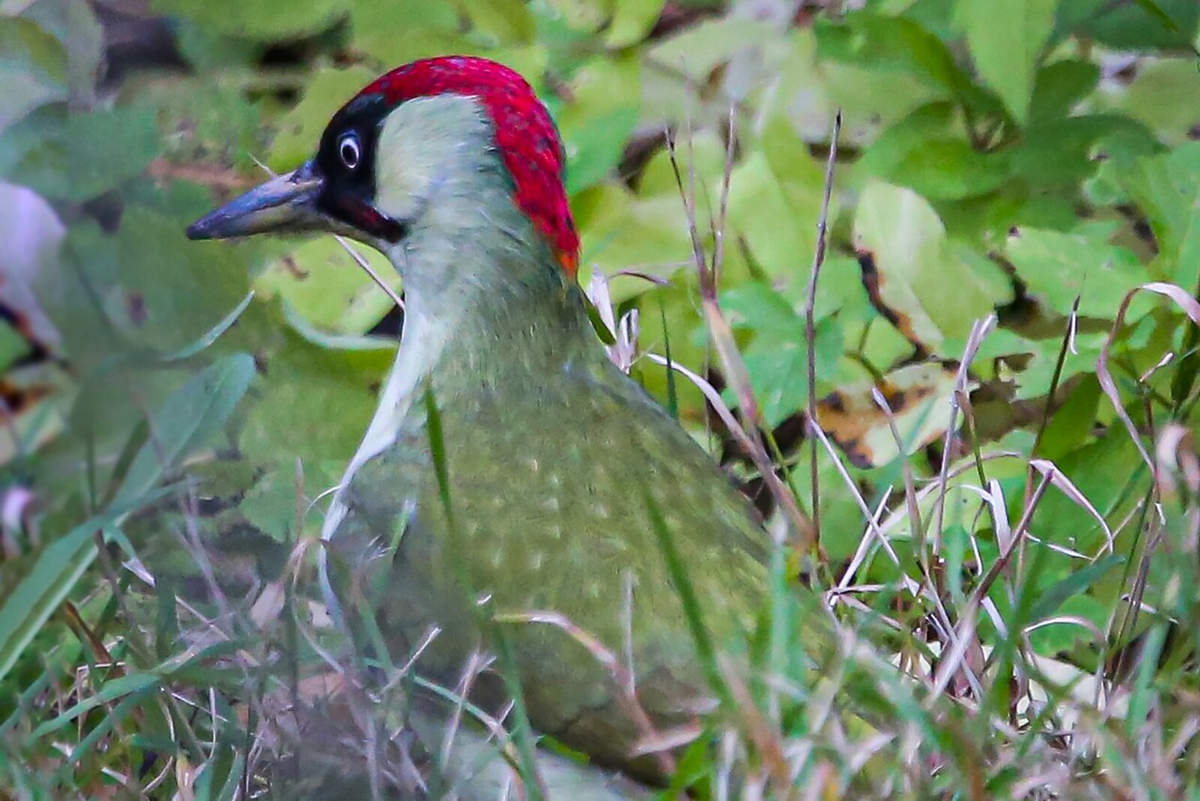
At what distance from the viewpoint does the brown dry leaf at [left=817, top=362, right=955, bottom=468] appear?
53.1 inches

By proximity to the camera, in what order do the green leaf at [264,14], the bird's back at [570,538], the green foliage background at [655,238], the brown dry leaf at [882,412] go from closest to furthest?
the bird's back at [570,538] < the green foliage background at [655,238] < the brown dry leaf at [882,412] < the green leaf at [264,14]

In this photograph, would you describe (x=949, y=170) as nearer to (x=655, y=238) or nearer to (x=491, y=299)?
(x=655, y=238)

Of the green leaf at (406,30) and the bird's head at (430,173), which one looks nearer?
the bird's head at (430,173)

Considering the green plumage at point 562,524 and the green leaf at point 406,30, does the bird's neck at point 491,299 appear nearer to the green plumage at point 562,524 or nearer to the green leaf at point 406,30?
the green plumage at point 562,524

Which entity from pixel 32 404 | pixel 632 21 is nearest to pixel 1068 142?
pixel 632 21

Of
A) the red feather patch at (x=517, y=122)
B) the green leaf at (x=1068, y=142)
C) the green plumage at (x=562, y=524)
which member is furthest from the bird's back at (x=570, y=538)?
A: the green leaf at (x=1068, y=142)

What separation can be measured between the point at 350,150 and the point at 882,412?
560 mm

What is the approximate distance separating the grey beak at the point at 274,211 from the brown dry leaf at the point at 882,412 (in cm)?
53

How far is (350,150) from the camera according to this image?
1.18m

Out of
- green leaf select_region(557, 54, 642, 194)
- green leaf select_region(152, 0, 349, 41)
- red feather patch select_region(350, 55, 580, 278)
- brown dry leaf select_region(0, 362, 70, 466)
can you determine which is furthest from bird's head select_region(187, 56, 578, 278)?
brown dry leaf select_region(0, 362, 70, 466)

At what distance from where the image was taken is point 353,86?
1.42 meters

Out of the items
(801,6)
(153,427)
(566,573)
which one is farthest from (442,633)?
(801,6)

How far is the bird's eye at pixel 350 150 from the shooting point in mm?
1175

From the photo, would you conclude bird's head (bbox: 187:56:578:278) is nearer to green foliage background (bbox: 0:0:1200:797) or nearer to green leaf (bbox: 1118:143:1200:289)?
green foliage background (bbox: 0:0:1200:797)
